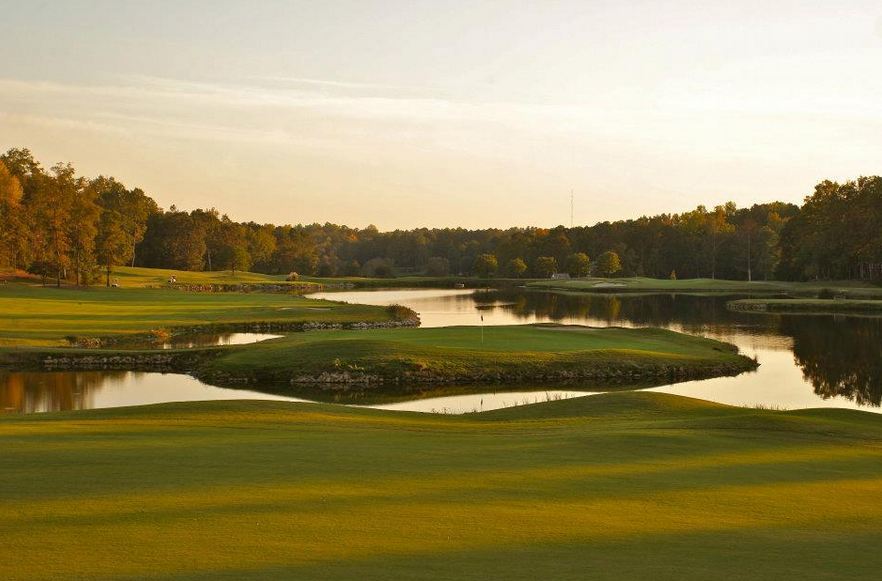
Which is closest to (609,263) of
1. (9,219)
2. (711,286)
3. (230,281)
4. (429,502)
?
(711,286)

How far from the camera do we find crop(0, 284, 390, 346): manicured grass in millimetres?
55066

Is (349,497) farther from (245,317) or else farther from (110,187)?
(110,187)

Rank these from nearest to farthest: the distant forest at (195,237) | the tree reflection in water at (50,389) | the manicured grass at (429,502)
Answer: the manicured grass at (429,502) → the tree reflection in water at (50,389) → the distant forest at (195,237)

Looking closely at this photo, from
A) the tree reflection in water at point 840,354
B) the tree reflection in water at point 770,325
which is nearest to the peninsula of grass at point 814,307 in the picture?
the tree reflection in water at point 770,325

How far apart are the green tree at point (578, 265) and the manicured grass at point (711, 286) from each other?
20.0 metres

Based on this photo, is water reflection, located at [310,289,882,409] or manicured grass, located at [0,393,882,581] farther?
water reflection, located at [310,289,882,409]

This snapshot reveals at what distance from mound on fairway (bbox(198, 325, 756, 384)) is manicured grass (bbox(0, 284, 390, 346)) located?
14427 millimetres

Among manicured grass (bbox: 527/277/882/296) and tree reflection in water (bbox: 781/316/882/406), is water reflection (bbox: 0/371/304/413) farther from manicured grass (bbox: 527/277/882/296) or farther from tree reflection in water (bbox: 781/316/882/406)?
manicured grass (bbox: 527/277/882/296)

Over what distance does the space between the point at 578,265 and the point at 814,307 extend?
102749mm

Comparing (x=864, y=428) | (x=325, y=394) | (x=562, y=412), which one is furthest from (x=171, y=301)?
(x=864, y=428)

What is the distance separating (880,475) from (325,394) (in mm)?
24625

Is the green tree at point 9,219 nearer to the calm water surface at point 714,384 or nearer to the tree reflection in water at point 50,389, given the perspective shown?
the calm water surface at point 714,384

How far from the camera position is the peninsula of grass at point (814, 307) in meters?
90.4

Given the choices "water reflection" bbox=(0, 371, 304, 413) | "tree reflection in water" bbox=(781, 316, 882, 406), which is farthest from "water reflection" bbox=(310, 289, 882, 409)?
"water reflection" bbox=(0, 371, 304, 413)
